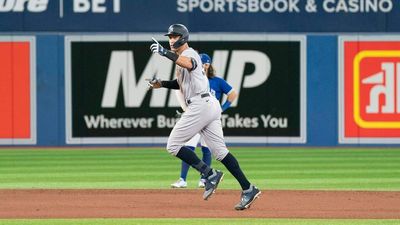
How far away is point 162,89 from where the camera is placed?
22.9m

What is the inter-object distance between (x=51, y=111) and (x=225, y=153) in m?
11.6

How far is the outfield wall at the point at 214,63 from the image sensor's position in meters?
22.8

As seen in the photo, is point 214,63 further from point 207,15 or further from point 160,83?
point 160,83

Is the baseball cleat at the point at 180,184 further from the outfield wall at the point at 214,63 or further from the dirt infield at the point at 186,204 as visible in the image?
the outfield wall at the point at 214,63

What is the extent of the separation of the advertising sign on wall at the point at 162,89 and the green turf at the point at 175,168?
2.47 feet

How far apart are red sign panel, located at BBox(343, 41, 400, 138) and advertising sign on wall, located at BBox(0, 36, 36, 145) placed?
603cm

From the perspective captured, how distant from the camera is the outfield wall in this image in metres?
22.8

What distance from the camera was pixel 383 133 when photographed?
22.9 meters

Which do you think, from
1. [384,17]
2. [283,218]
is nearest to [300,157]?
[384,17]

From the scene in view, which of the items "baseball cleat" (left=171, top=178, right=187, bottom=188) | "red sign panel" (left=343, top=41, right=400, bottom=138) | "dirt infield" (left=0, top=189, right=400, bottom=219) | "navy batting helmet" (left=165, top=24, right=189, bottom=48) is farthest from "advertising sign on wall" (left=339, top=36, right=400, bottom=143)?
"navy batting helmet" (left=165, top=24, right=189, bottom=48)

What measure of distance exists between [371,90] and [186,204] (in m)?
11.1

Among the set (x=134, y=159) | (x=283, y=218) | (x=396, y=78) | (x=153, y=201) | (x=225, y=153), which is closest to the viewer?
(x=283, y=218)

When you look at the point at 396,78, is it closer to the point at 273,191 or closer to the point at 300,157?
the point at 300,157

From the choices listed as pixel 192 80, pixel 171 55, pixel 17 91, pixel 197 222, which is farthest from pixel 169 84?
pixel 17 91
